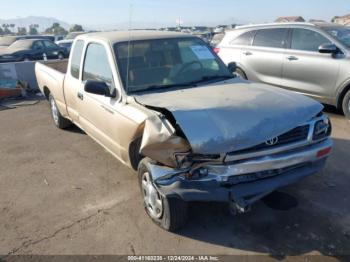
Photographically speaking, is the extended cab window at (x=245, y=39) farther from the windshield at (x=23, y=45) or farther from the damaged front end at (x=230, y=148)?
the windshield at (x=23, y=45)

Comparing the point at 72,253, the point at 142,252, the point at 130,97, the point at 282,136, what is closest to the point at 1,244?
the point at 72,253

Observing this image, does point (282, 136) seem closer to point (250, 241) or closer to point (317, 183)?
point (250, 241)

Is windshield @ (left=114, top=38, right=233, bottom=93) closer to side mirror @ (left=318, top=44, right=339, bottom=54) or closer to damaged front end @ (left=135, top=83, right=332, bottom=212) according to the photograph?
damaged front end @ (left=135, top=83, right=332, bottom=212)

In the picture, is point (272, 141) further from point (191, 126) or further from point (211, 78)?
point (211, 78)

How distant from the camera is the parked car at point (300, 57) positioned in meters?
6.43

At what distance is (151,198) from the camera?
11.6 ft

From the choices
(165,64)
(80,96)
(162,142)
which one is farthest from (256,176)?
(80,96)

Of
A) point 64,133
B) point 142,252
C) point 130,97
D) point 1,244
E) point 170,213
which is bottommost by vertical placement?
point 64,133

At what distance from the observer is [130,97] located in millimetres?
3857

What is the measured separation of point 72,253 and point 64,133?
3809 mm

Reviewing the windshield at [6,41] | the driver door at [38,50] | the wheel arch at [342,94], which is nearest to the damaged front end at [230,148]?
the wheel arch at [342,94]

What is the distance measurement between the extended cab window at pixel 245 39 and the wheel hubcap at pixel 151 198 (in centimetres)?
555

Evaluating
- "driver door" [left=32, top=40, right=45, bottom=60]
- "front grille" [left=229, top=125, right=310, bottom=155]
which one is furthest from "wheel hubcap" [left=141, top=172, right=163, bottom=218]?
"driver door" [left=32, top=40, right=45, bottom=60]

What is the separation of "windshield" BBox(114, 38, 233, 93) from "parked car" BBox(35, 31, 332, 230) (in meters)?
0.01
